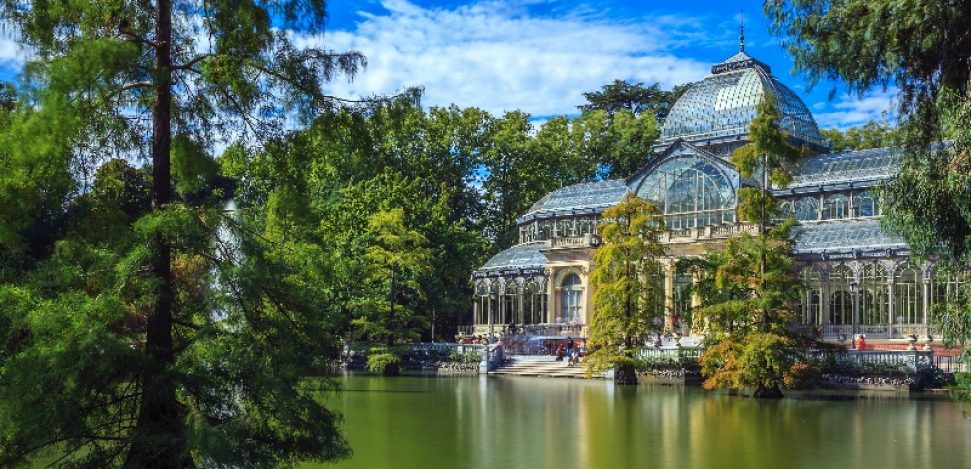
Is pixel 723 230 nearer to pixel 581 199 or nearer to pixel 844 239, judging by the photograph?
pixel 844 239

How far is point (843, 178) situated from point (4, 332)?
126 feet

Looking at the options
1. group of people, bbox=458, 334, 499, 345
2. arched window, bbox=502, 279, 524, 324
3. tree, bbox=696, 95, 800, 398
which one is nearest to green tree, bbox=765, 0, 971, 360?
tree, bbox=696, 95, 800, 398

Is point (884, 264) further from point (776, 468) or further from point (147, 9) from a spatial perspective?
point (147, 9)

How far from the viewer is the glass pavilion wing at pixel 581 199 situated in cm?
5175

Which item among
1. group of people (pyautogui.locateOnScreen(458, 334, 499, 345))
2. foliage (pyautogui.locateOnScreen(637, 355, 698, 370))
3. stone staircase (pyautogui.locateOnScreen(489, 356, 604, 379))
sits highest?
group of people (pyautogui.locateOnScreen(458, 334, 499, 345))

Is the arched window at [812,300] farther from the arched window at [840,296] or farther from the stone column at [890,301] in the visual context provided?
the stone column at [890,301]

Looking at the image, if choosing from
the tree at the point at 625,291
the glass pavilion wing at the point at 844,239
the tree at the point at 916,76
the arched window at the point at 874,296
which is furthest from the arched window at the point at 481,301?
the tree at the point at 916,76

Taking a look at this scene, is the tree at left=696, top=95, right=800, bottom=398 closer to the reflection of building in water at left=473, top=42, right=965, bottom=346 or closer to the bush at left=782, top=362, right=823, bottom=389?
the bush at left=782, top=362, right=823, bottom=389

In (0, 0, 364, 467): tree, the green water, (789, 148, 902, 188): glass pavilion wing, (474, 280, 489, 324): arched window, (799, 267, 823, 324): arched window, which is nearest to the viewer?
(0, 0, 364, 467): tree

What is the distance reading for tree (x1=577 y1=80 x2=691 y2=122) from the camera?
68.4 metres

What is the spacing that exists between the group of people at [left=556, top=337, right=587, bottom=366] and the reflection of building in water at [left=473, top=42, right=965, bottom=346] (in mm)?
1415

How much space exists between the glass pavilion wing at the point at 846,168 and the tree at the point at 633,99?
899 inches

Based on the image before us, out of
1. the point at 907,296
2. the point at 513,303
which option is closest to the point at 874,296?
the point at 907,296

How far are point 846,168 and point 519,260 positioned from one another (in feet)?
55.5
